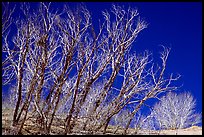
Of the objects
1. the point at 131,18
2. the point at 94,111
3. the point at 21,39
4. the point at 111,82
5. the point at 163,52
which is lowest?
the point at 94,111

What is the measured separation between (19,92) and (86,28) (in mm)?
2764

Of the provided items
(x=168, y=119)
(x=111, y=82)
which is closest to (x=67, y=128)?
(x=111, y=82)

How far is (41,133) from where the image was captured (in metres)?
9.02

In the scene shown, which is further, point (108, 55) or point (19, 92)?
point (108, 55)

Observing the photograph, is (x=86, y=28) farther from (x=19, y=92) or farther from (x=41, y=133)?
(x=41, y=133)

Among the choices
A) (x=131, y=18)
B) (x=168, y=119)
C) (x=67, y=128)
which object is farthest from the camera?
(x=168, y=119)

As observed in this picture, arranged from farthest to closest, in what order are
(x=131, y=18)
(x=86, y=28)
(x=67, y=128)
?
1. (x=131, y=18)
2. (x=86, y=28)
3. (x=67, y=128)

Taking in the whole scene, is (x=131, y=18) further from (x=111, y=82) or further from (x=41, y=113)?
(x=41, y=113)

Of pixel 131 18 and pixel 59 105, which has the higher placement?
pixel 131 18

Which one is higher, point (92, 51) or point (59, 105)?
point (92, 51)

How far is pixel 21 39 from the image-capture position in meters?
9.84

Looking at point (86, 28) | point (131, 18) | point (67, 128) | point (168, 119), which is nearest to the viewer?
point (67, 128)

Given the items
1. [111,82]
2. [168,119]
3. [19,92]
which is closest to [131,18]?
[111,82]

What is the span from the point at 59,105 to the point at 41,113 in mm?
571
